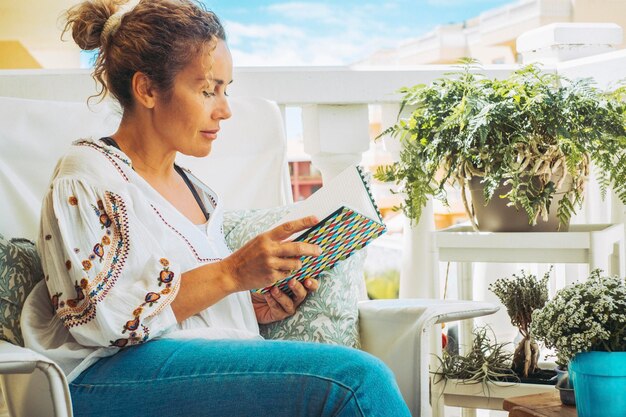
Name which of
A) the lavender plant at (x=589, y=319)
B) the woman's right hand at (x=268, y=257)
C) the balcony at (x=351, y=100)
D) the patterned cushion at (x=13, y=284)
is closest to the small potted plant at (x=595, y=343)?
the lavender plant at (x=589, y=319)

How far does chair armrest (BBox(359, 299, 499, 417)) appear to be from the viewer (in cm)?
142

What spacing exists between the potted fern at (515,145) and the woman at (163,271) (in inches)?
19.6

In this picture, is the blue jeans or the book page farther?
the book page

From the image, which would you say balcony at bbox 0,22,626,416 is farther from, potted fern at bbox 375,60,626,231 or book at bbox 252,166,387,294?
book at bbox 252,166,387,294

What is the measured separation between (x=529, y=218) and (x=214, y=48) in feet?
2.56

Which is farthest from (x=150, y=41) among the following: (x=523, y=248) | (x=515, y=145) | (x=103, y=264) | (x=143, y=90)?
(x=523, y=248)

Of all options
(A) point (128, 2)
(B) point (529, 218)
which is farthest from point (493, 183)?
(A) point (128, 2)

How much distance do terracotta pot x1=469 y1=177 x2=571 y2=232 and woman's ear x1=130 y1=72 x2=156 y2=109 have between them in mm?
777

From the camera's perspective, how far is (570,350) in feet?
4.61

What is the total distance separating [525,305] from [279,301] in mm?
577

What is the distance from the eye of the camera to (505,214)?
6.22 feet

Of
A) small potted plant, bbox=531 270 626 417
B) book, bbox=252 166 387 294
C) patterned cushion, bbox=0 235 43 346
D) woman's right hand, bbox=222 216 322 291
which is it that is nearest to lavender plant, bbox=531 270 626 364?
small potted plant, bbox=531 270 626 417

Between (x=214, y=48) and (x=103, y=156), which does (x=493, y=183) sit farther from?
(x=103, y=156)

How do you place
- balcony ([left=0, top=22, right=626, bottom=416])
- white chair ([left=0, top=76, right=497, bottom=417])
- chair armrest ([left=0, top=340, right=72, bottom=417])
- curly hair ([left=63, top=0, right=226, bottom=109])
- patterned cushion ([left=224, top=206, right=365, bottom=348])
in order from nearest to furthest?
chair armrest ([left=0, top=340, right=72, bottom=417]) → white chair ([left=0, top=76, right=497, bottom=417]) → curly hair ([left=63, top=0, right=226, bottom=109]) → patterned cushion ([left=224, top=206, right=365, bottom=348]) → balcony ([left=0, top=22, right=626, bottom=416])
